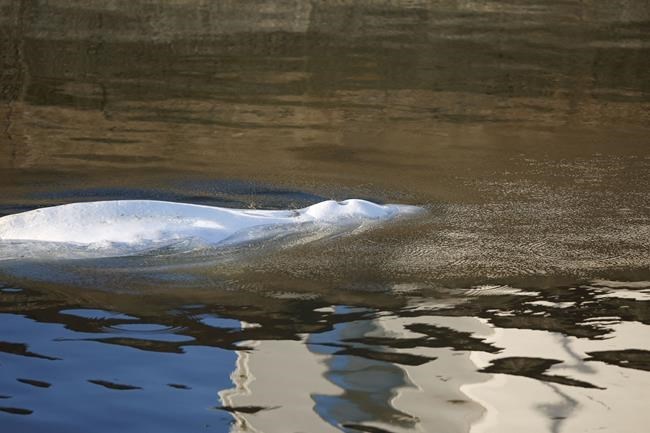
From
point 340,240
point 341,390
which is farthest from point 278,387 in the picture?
point 340,240

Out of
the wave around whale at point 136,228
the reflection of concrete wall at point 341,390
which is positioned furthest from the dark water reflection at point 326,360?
the wave around whale at point 136,228

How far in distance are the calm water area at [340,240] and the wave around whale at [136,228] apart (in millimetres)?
118

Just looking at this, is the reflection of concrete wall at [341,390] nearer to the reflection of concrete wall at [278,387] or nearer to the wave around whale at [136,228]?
the reflection of concrete wall at [278,387]

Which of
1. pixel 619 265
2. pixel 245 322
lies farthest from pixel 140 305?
pixel 619 265

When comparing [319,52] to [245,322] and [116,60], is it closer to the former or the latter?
[116,60]

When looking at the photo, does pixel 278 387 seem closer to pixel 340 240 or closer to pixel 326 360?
pixel 326 360

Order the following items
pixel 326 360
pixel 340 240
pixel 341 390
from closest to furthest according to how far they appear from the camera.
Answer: pixel 341 390, pixel 326 360, pixel 340 240

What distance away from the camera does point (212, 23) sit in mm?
11953

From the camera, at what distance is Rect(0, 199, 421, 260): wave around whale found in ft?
14.6

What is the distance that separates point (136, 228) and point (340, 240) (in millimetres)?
839

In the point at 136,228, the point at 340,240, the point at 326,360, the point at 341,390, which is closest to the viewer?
the point at 341,390

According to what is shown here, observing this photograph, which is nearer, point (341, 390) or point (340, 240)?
point (341, 390)

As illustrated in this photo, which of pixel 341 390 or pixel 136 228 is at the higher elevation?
pixel 136 228

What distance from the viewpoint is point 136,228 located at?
4.59 metres
